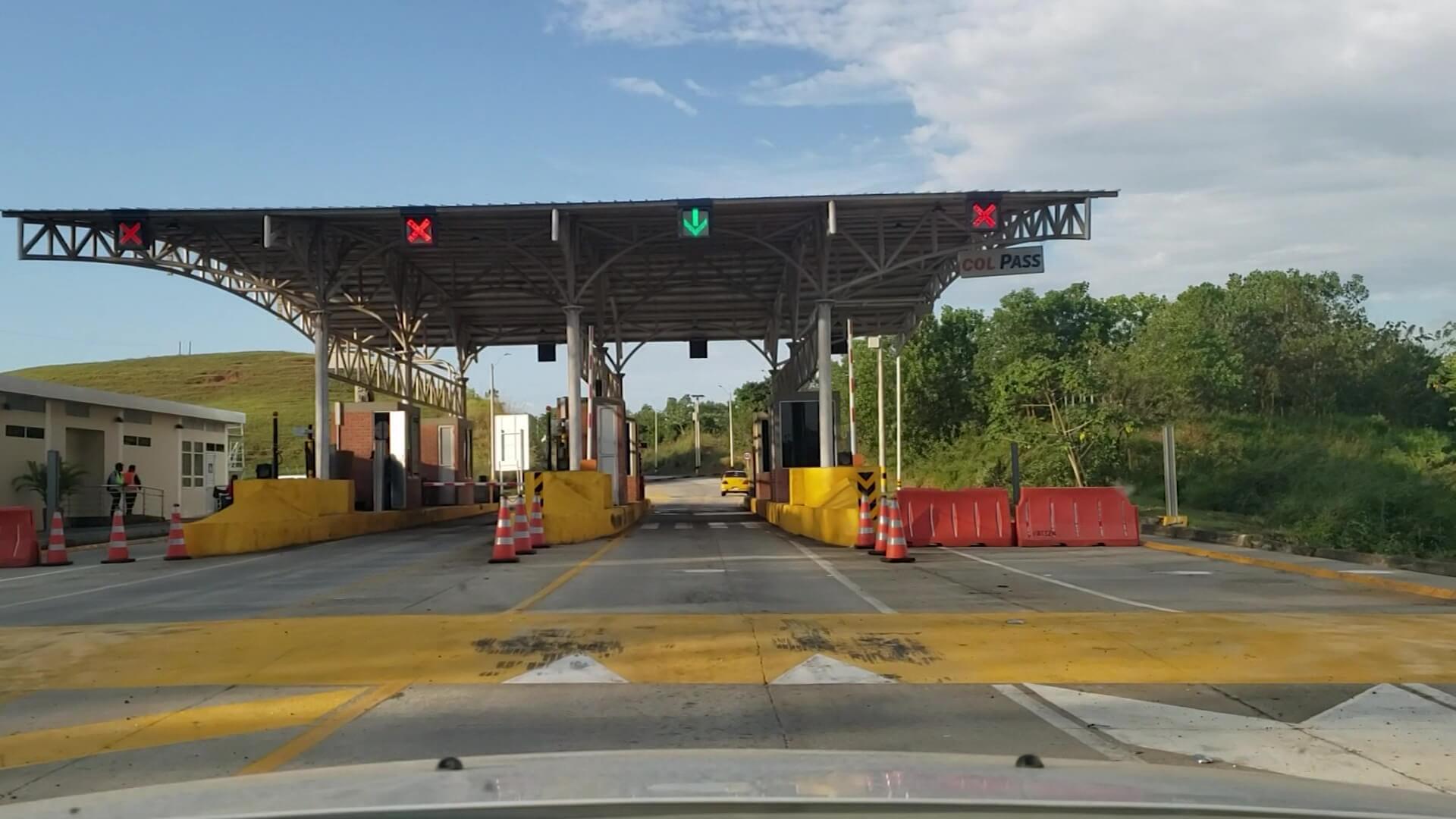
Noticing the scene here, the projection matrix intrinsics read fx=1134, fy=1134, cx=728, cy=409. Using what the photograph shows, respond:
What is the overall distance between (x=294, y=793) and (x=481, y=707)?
4647 millimetres

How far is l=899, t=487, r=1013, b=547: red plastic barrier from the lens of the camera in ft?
67.5

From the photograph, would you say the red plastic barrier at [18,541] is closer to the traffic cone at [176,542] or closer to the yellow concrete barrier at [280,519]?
the traffic cone at [176,542]

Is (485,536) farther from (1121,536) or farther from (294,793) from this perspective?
(294,793)

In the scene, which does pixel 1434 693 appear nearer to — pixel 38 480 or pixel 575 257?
pixel 575 257

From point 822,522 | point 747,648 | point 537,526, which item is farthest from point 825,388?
point 747,648

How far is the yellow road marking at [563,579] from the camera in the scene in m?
12.0

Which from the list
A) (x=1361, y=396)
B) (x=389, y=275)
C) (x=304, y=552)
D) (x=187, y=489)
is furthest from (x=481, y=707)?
(x=1361, y=396)

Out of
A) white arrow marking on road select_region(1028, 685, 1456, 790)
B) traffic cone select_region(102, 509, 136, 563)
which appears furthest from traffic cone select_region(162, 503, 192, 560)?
white arrow marking on road select_region(1028, 685, 1456, 790)

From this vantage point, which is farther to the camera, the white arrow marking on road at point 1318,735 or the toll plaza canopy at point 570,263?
the toll plaza canopy at point 570,263

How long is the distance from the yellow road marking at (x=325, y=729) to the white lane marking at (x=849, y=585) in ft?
17.3

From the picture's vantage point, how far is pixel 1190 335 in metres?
53.7

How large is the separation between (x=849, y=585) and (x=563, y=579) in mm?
3761

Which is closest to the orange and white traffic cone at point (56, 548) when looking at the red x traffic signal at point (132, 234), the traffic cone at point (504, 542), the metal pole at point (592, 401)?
the red x traffic signal at point (132, 234)

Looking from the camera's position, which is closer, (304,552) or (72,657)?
(72,657)
